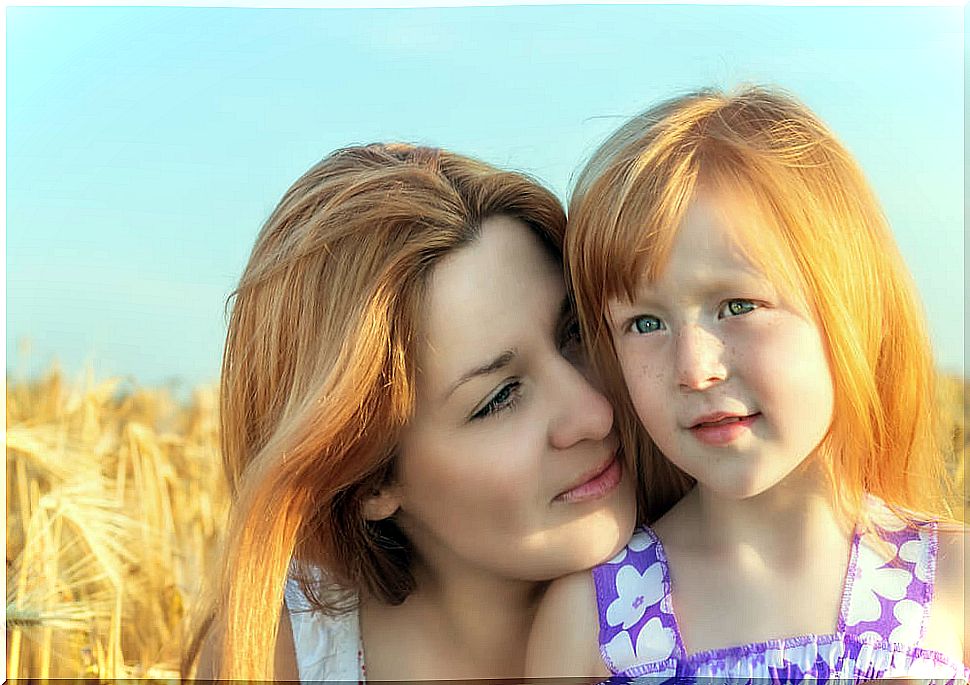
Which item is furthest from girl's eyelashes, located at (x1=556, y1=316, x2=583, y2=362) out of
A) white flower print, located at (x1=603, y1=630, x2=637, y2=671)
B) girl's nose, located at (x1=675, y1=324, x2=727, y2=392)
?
white flower print, located at (x1=603, y1=630, x2=637, y2=671)

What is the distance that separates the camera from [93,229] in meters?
1.63

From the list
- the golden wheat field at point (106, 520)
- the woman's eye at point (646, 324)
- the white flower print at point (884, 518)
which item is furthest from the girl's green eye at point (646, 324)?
the golden wheat field at point (106, 520)

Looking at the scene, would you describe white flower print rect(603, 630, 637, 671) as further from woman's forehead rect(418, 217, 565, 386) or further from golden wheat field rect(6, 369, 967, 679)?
golden wheat field rect(6, 369, 967, 679)

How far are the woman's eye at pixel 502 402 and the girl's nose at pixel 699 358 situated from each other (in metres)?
0.21

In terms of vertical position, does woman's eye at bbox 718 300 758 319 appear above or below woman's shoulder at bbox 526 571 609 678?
above

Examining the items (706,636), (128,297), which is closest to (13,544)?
(128,297)

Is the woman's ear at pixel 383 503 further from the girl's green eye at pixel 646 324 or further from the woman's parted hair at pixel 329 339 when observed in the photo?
the girl's green eye at pixel 646 324

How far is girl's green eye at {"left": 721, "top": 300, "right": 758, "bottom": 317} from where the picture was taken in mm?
1278

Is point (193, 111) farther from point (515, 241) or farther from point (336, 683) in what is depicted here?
point (336, 683)

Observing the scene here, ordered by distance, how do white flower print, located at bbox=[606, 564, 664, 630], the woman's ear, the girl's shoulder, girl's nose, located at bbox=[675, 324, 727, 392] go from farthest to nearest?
1. the girl's shoulder
2. the woman's ear
3. white flower print, located at bbox=[606, 564, 664, 630]
4. girl's nose, located at bbox=[675, 324, 727, 392]

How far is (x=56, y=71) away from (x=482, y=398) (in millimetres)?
695

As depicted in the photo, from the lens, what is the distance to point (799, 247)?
1.28 meters

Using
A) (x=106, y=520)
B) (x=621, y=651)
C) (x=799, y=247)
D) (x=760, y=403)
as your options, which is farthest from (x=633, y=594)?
(x=106, y=520)

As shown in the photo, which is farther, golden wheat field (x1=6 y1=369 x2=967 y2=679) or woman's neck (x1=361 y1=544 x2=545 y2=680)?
golden wheat field (x1=6 y1=369 x2=967 y2=679)
